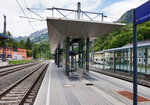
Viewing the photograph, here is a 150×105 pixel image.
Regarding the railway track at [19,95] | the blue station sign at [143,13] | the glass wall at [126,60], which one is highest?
the blue station sign at [143,13]

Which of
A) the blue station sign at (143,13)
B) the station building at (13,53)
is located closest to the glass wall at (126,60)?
the blue station sign at (143,13)

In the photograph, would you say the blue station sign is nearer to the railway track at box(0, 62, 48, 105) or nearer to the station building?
the railway track at box(0, 62, 48, 105)

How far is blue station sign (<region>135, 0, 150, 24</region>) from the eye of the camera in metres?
2.95

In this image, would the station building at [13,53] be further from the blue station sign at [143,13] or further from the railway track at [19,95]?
the blue station sign at [143,13]

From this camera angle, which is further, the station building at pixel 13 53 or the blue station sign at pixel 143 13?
the station building at pixel 13 53

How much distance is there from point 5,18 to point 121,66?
30.1 m

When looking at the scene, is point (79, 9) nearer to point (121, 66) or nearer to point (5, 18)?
point (121, 66)

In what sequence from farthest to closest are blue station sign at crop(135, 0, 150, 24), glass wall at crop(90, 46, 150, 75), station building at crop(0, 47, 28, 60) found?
station building at crop(0, 47, 28, 60), glass wall at crop(90, 46, 150, 75), blue station sign at crop(135, 0, 150, 24)

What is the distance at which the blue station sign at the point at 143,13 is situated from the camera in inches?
116

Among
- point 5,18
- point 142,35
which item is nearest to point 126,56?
point 5,18

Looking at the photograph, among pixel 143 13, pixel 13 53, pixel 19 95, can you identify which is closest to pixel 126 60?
pixel 19 95

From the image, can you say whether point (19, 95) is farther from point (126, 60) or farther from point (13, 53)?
point (13, 53)

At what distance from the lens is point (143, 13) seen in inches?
121

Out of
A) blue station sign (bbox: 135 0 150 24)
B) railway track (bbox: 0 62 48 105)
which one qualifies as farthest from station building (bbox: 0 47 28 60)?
blue station sign (bbox: 135 0 150 24)
